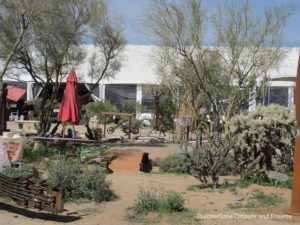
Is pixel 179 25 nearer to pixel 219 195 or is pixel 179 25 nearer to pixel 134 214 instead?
pixel 219 195

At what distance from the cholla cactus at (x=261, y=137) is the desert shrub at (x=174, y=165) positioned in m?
1.91

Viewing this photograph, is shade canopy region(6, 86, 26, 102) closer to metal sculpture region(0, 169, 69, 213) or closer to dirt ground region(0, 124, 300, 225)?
dirt ground region(0, 124, 300, 225)

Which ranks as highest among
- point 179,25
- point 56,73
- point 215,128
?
point 179,25

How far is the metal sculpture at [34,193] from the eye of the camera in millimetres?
8133

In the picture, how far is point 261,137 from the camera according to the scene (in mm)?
11539

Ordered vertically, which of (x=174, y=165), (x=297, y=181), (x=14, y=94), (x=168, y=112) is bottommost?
(x=174, y=165)

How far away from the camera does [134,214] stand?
8.48 meters

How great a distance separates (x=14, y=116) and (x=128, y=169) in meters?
28.1

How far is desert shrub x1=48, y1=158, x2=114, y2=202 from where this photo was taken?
961 centimetres

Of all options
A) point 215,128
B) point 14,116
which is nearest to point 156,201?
point 215,128

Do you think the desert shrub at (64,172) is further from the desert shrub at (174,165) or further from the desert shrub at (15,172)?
the desert shrub at (174,165)

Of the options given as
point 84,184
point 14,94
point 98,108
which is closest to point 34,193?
point 84,184

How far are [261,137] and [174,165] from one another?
3036 millimetres

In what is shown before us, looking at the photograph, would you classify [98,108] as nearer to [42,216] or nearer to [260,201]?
[260,201]
